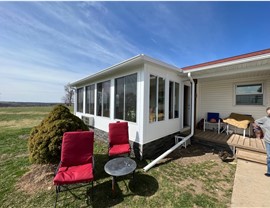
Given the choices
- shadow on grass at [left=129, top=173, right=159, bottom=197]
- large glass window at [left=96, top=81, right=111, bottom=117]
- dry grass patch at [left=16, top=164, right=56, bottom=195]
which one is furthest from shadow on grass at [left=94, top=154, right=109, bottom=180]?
large glass window at [left=96, top=81, right=111, bottom=117]

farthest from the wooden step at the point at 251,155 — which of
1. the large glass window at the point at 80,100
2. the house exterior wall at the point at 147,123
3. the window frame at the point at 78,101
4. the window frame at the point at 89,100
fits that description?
the large glass window at the point at 80,100

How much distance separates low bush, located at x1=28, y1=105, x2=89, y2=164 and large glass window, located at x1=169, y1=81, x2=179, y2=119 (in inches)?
141

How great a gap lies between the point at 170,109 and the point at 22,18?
6049 millimetres

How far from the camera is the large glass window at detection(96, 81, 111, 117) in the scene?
6.07 meters

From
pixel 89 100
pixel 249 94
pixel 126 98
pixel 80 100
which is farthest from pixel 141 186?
pixel 80 100

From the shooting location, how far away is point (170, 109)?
5406 millimetres

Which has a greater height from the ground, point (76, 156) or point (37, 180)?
point (76, 156)

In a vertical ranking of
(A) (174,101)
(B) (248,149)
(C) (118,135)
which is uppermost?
(A) (174,101)

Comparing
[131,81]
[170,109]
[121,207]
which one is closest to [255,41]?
[170,109]

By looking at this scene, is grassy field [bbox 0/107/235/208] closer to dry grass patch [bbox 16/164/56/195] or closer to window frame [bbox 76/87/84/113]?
dry grass patch [bbox 16/164/56/195]

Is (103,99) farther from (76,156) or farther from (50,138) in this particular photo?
(76,156)

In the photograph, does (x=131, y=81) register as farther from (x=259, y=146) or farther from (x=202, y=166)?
(x=259, y=146)

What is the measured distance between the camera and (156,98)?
4.70 metres

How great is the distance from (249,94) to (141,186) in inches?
250
